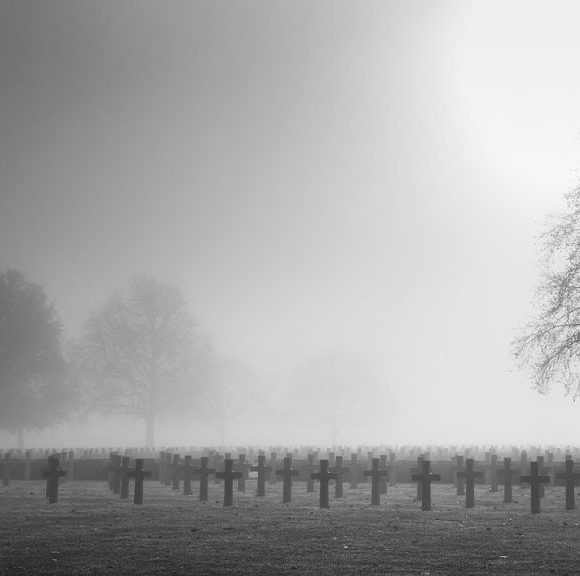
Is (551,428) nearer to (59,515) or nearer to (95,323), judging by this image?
(95,323)

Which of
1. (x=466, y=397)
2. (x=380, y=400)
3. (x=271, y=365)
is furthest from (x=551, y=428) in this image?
(x=271, y=365)

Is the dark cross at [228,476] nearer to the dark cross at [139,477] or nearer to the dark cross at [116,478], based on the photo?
the dark cross at [139,477]

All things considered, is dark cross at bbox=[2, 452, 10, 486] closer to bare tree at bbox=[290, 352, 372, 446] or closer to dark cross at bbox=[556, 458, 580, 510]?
dark cross at bbox=[556, 458, 580, 510]

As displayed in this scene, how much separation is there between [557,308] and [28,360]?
3769cm

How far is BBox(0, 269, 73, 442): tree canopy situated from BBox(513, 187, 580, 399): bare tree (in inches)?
1403

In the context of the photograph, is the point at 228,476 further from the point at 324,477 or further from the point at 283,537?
the point at 283,537

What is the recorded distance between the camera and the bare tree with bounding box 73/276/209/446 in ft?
201

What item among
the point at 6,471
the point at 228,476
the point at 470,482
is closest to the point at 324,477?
the point at 228,476

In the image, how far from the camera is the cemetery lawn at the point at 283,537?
37.8 ft

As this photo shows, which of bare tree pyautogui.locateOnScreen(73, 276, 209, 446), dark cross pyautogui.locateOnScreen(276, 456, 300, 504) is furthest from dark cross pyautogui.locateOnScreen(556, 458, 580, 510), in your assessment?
bare tree pyautogui.locateOnScreen(73, 276, 209, 446)

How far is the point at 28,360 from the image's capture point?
174 feet

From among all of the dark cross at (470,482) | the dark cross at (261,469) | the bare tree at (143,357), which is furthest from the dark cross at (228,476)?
→ the bare tree at (143,357)

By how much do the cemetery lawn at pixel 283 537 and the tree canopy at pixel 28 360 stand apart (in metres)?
30.2

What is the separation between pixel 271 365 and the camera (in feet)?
624
